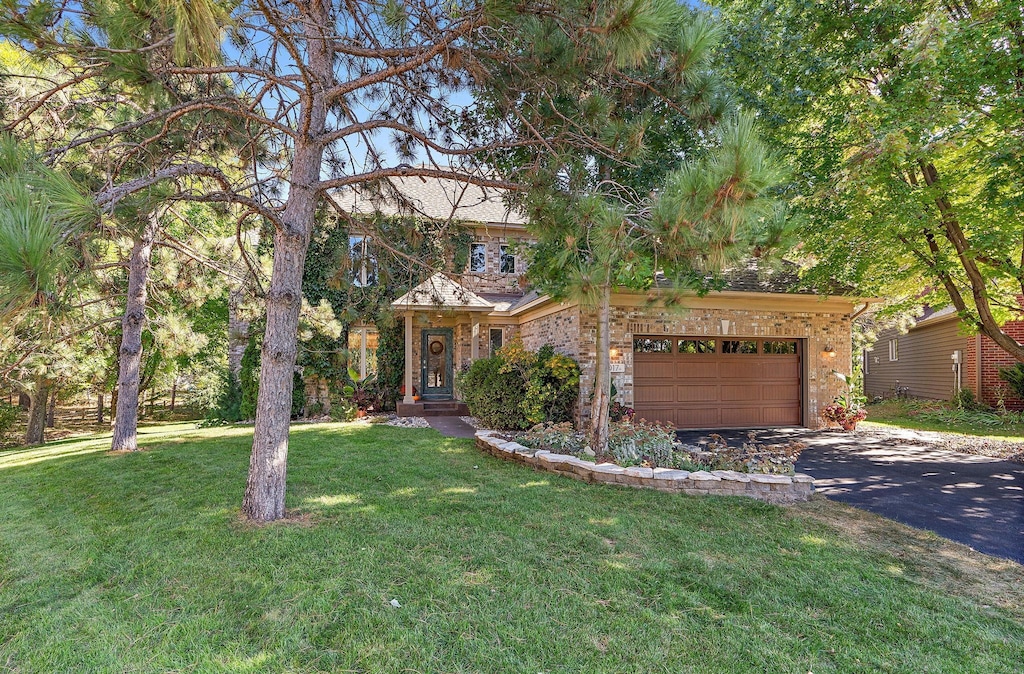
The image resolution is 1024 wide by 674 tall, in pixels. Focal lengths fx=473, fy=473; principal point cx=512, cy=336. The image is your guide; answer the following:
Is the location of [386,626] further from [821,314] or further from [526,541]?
[821,314]

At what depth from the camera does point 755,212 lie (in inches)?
118

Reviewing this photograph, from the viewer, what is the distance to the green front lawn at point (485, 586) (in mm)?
2508

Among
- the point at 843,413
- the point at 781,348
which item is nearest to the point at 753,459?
the point at 781,348

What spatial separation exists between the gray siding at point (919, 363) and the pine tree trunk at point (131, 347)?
20.2 m

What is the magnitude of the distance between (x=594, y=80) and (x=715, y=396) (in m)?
7.79

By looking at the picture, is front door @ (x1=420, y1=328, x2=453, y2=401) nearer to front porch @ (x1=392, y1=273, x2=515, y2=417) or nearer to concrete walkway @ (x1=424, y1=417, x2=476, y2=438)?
front porch @ (x1=392, y1=273, x2=515, y2=417)

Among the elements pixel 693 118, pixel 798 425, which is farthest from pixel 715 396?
pixel 693 118

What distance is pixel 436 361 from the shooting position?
1420cm

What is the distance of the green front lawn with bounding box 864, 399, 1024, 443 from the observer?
35.0ft

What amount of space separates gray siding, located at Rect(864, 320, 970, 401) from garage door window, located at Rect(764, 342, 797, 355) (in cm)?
754

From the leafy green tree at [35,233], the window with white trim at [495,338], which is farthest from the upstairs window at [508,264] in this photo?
the leafy green tree at [35,233]

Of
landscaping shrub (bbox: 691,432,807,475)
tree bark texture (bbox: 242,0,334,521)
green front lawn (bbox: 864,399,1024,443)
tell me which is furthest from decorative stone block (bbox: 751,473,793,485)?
green front lawn (bbox: 864,399,1024,443)

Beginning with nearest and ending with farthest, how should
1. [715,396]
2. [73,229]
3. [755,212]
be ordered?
[73,229], [755,212], [715,396]

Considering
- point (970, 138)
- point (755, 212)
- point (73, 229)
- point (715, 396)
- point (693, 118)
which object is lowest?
point (715, 396)
